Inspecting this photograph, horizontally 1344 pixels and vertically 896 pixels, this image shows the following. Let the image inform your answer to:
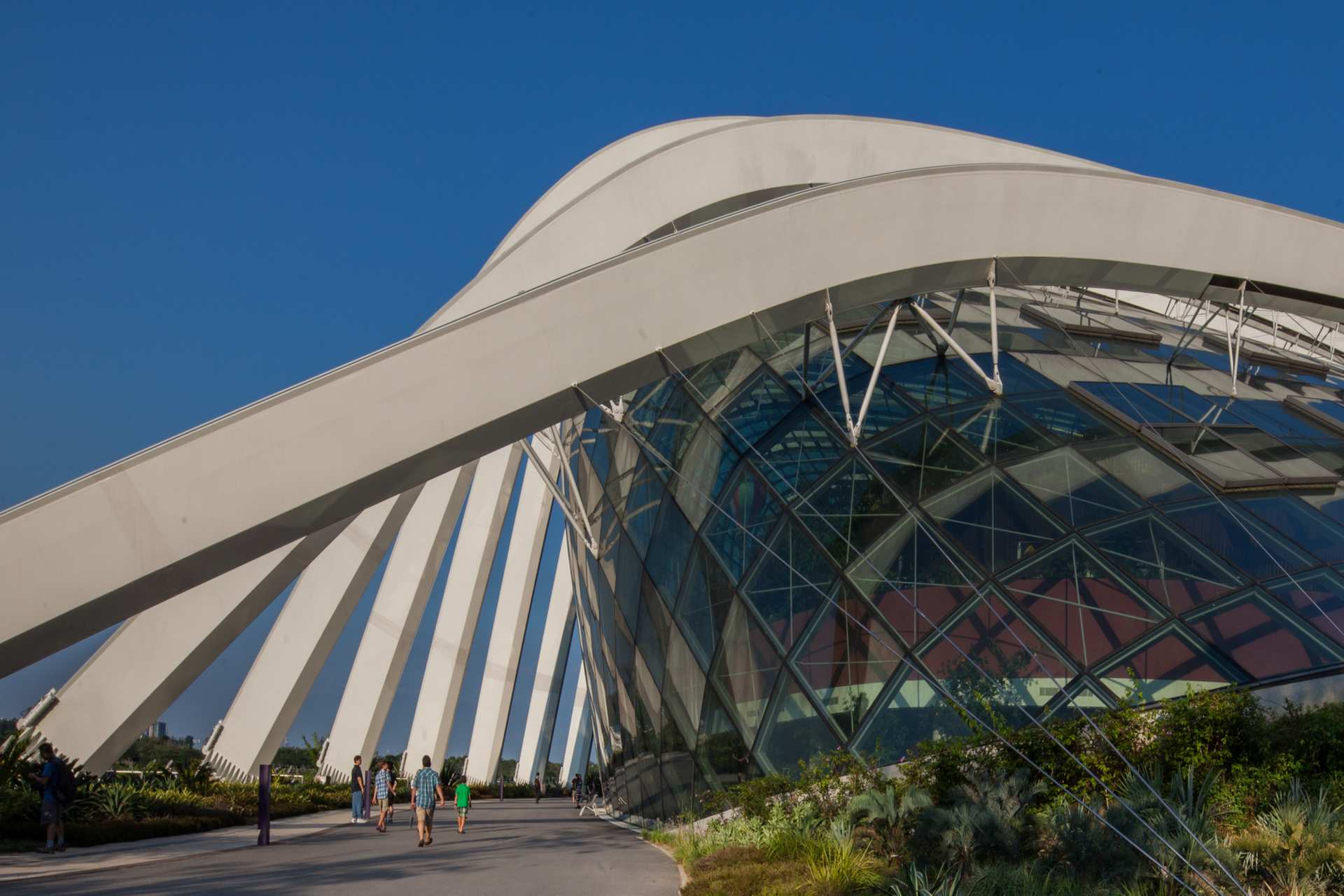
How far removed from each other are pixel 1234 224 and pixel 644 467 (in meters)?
9.47

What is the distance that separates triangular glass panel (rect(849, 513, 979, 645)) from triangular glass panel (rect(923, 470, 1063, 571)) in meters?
0.29

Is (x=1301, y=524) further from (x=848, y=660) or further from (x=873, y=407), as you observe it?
(x=848, y=660)

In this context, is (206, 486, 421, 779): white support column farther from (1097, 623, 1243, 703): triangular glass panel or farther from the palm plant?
the palm plant

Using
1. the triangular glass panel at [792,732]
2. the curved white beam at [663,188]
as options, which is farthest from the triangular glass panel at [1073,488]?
the curved white beam at [663,188]

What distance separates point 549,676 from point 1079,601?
29.0 m

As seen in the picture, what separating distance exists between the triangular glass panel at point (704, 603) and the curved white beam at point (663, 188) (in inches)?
281

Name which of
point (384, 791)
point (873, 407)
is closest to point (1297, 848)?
point (873, 407)

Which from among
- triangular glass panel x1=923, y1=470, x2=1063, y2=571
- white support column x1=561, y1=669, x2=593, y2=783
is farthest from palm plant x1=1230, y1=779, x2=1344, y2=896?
white support column x1=561, y1=669, x2=593, y2=783

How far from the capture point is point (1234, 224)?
1409cm

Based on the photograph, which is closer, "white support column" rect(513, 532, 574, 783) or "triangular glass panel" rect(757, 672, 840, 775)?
"triangular glass panel" rect(757, 672, 840, 775)

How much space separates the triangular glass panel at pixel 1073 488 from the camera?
516 inches

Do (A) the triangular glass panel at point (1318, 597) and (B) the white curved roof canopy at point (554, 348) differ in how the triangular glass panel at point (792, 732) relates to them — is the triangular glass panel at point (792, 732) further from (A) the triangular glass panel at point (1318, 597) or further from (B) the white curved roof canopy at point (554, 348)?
(A) the triangular glass panel at point (1318, 597)

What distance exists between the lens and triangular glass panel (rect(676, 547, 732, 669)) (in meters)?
14.7

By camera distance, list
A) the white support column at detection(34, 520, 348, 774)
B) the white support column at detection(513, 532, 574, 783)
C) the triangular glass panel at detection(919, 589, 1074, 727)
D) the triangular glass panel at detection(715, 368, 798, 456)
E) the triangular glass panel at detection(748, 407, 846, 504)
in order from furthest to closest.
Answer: the white support column at detection(513, 532, 574, 783) → the white support column at detection(34, 520, 348, 774) → the triangular glass panel at detection(715, 368, 798, 456) → the triangular glass panel at detection(748, 407, 846, 504) → the triangular glass panel at detection(919, 589, 1074, 727)
